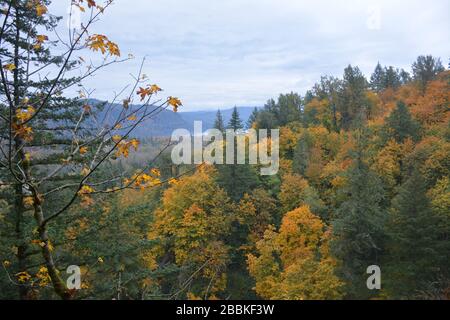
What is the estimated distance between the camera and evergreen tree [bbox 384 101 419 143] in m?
33.4

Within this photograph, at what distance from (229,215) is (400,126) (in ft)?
55.2

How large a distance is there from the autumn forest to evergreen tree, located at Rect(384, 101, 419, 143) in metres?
0.11

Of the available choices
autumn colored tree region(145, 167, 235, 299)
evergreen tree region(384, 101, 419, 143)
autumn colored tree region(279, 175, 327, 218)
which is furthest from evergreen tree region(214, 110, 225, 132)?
evergreen tree region(384, 101, 419, 143)

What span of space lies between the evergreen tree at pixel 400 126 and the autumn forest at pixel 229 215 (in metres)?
0.11

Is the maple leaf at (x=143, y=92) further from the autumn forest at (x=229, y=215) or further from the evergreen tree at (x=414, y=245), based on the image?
the evergreen tree at (x=414, y=245)

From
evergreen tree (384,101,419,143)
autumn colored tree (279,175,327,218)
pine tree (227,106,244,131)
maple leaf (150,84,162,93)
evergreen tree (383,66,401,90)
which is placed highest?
evergreen tree (383,66,401,90)

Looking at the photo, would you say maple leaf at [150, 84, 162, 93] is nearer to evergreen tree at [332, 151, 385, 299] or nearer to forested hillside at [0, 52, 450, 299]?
forested hillside at [0, 52, 450, 299]

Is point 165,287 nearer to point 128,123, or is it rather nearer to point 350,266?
point 350,266

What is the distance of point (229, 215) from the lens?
31.7 meters

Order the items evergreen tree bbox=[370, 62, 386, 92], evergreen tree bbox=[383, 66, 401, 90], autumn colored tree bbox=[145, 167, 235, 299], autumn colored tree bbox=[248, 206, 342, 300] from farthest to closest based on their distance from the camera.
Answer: evergreen tree bbox=[370, 62, 386, 92] → evergreen tree bbox=[383, 66, 401, 90] → autumn colored tree bbox=[145, 167, 235, 299] → autumn colored tree bbox=[248, 206, 342, 300]

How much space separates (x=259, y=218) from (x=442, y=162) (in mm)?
14565

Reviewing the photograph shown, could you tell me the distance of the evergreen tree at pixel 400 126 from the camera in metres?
33.4

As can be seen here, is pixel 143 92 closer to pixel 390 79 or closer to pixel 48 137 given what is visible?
pixel 48 137

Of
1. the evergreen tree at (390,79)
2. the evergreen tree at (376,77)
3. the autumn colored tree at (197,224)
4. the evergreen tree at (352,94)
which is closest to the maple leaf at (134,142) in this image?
the autumn colored tree at (197,224)
